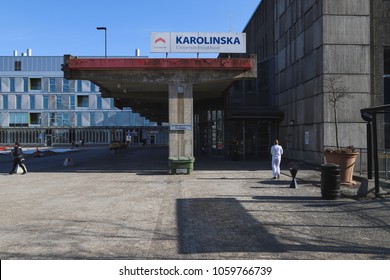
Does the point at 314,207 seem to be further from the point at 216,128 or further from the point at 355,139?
the point at 216,128

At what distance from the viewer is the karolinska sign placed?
19562 millimetres

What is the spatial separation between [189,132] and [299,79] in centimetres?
880

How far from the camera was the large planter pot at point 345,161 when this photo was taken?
13312mm

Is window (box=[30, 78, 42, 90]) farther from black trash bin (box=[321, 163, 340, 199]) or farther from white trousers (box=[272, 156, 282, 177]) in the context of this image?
black trash bin (box=[321, 163, 340, 199])

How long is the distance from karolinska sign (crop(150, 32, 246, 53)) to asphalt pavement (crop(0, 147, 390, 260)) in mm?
8802

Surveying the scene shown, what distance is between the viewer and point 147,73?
18328 millimetres

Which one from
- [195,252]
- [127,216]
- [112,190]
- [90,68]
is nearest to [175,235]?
[195,252]

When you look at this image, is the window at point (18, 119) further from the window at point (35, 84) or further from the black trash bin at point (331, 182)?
the black trash bin at point (331, 182)

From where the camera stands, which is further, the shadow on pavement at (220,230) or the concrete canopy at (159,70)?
the concrete canopy at (159,70)

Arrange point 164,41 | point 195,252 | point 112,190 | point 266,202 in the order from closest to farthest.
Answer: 1. point 195,252
2. point 266,202
3. point 112,190
4. point 164,41

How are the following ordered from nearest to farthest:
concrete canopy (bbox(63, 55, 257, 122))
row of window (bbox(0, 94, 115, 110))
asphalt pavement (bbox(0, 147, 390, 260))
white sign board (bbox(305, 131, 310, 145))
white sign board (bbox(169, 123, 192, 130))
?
1. asphalt pavement (bbox(0, 147, 390, 260))
2. concrete canopy (bbox(63, 55, 257, 122))
3. white sign board (bbox(169, 123, 192, 130))
4. white sign board (bbox(305, 131, 310, 145))
5. row of window (bbox(0, 94, 115, 110))

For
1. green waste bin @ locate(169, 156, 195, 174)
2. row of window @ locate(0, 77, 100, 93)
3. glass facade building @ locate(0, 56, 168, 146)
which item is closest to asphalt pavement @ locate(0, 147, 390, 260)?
green waste bin @ locate(169, 156, 195, 174)

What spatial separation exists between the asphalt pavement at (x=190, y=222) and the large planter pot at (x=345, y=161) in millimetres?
690

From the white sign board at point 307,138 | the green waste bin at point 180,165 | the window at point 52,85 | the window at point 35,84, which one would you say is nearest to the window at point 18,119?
the window at point 35,84
